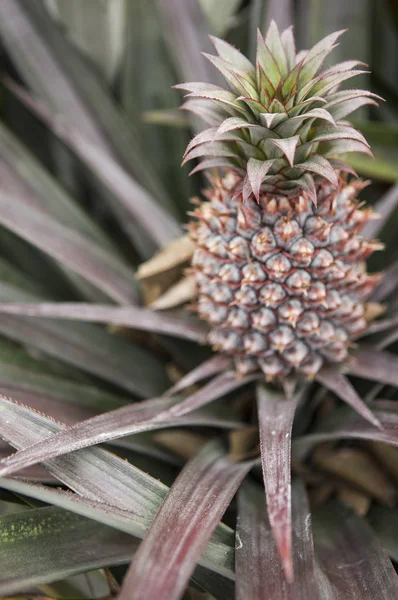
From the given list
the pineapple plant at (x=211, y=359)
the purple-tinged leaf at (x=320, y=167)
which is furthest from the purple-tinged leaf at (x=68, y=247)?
the purple-tinged leaf at (x=320, y=167)

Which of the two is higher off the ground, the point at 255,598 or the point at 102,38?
the point at 102,38

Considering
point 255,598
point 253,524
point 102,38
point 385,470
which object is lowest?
point 255,598

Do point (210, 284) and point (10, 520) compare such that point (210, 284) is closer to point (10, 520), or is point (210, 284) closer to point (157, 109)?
point (10, 520)

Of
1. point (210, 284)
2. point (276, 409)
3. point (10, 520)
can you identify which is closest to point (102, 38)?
point (210, 284)

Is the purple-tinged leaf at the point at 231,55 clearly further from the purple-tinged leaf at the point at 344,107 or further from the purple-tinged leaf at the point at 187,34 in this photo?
the purple-tinged leaf at the point at 187,34

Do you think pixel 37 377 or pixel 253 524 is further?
pixel 37 377

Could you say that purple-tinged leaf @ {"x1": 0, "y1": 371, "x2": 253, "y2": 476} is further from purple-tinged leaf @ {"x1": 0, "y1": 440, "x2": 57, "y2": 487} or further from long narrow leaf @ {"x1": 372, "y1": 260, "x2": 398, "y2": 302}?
long narrow leaf @ {"x1": 372, "y1": 260, "x2": 398, "y2": 302}

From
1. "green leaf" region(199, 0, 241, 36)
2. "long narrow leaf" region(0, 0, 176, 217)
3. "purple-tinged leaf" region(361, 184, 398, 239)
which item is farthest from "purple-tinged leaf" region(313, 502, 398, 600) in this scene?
"green leaf" region(199, 0, 241, 36)
